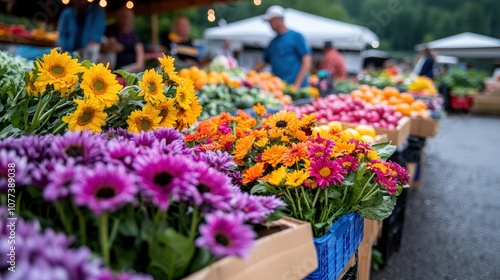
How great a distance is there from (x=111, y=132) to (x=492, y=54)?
1764 cm

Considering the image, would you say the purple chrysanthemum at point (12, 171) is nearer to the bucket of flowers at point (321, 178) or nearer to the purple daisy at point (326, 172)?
the bucket of flowers at point (321, 178)

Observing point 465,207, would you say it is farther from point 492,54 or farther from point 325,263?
point 492,54

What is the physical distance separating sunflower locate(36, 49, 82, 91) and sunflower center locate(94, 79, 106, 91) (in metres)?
0.09

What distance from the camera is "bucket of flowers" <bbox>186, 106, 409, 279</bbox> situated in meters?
1.22

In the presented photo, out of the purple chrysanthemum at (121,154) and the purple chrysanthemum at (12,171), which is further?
the purple chrysanthemum at (121,154)

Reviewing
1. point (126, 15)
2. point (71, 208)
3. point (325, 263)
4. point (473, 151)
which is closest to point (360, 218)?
point (325, 263)

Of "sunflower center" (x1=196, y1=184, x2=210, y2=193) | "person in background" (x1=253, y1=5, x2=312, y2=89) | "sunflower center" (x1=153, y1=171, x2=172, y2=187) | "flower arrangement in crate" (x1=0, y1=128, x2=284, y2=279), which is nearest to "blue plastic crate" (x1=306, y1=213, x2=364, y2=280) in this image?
"flower arrangement in crate" (x1=0, y1=128, x2=284, y2=279)

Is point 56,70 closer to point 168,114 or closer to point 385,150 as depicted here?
point 168,114

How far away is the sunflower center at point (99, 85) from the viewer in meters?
1.20

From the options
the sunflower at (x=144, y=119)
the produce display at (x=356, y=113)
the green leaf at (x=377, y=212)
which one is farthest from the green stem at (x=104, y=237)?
the produce display at (x=356, y=113)

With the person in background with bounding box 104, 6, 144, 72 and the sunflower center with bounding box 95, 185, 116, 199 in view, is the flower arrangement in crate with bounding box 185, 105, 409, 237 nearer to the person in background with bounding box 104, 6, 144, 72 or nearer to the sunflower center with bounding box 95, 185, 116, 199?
Answer: the sunflower center with bounding box 95, 185, 116, 199

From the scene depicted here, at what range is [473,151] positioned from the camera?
273 inches

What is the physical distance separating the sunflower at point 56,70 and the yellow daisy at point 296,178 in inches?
29.5

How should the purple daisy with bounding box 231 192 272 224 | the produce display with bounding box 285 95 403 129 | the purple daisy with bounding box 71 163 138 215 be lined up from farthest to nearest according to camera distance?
1. the produce display with bounding box 285 95 403 129
2. the purple daisy with bounding box 231 192 272 224
3. the purple daisy with bounding box 71 163 138 215
